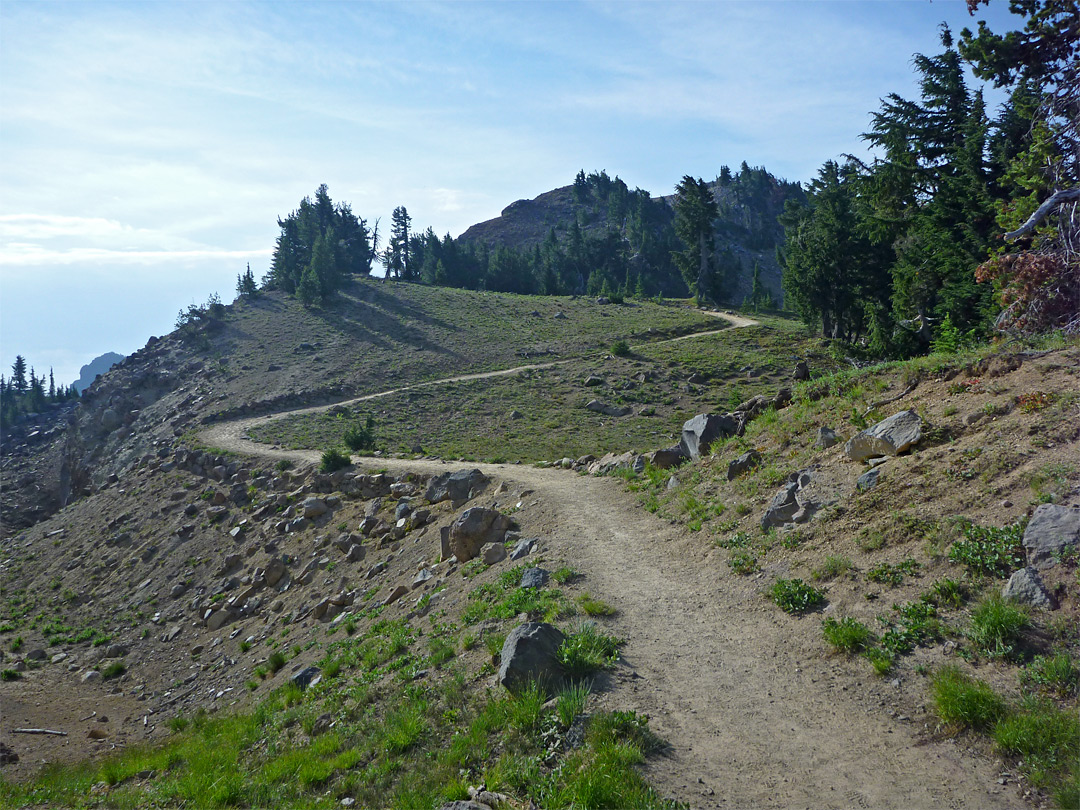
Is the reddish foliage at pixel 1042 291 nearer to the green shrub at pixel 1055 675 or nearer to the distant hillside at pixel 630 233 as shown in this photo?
the green shrub at pixel 1055 675

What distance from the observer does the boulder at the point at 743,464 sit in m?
14.9

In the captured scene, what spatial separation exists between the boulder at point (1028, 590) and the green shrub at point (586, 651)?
4.83 m

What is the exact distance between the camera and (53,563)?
30516mm

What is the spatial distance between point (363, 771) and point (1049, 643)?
26.5 feet

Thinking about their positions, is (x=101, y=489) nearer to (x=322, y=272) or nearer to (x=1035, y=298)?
(x=322, y=272)

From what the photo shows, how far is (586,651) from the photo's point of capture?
29.7 ft

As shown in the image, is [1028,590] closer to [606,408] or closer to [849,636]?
[849,636]

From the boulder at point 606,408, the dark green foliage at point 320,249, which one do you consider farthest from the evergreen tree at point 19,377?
the boulder at point 606,408

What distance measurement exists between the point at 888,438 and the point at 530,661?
7.84 m

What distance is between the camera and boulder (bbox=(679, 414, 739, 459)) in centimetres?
1766

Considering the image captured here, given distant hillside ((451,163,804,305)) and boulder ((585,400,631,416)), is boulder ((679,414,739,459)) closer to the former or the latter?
boulder ((585,400,631,416))

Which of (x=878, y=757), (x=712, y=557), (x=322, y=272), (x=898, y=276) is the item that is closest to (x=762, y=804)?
(x=878, y=757)

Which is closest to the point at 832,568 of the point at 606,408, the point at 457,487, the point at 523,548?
the point at 523,548

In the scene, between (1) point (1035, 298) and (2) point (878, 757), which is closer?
(2) point (878, 757)
